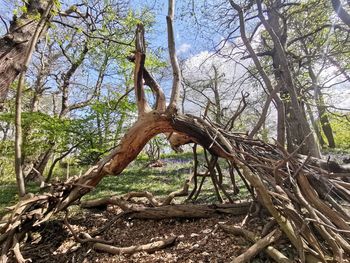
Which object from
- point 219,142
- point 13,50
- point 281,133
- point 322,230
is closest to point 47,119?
point 13,50

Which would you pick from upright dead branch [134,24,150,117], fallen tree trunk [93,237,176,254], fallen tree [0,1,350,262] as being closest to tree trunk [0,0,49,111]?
upright dead branch [134,24,150,117]

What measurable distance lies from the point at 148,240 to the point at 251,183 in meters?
1.28

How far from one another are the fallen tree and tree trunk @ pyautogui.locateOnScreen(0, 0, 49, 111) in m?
1.84

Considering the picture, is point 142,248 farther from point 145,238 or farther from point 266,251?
point 266,251

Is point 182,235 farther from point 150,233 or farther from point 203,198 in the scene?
point 203,198

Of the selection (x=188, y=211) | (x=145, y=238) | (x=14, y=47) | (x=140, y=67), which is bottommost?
(x=145, y=238)

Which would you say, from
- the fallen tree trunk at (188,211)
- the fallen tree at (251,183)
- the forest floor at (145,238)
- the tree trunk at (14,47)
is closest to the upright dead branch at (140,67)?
the fallen tree at (251,183)

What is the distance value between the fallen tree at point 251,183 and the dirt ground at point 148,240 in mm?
304

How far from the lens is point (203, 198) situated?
4.32 meters

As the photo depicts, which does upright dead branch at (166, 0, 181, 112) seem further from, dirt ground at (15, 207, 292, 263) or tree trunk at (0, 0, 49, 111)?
tree trunk at (0, 0, 49, 111)

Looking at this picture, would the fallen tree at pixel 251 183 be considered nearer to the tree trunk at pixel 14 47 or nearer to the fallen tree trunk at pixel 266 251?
the fallen tree trunk at pixel 266 251

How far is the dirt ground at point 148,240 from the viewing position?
2.42 metres

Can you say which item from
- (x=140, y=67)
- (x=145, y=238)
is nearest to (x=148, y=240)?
(x=145, y=238)

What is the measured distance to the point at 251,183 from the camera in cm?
238
